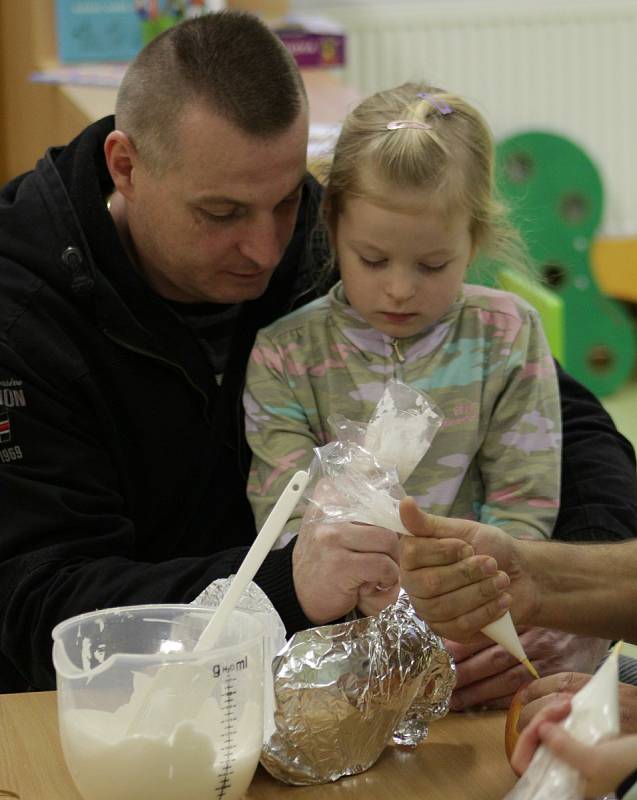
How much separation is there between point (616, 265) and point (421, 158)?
11.6ft

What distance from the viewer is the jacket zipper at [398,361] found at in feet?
5.33

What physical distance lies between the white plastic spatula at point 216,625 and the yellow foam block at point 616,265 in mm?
4049

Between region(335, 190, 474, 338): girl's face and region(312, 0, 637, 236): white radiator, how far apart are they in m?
3.31

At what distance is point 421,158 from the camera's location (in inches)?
61.1

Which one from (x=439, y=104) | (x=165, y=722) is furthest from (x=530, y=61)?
(x=165, y=722)

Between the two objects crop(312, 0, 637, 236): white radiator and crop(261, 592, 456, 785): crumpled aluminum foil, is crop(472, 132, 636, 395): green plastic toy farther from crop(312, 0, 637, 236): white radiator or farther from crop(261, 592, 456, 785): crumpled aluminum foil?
crop(261, 592, 456, 785): crumpled aluminum foil

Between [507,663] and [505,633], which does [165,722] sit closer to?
[505,633]

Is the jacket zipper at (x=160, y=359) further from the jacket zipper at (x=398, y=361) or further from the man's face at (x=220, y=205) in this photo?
the jacket zipper at (x=398, y=361)

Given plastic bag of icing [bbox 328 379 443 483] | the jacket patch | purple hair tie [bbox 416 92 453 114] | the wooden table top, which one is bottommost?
the wooden table top

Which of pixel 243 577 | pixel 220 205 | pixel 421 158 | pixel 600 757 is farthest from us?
pixel 220 205

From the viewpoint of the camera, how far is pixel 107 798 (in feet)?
3.22

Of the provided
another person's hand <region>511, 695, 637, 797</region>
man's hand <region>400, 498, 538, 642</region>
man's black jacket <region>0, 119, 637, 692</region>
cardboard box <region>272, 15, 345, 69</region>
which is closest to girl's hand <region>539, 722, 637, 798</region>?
another person's hand <region>511, 695, 637, 797</region>

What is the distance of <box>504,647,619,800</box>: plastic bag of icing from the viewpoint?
89 cm

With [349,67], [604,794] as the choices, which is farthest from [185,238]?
[349,67]
